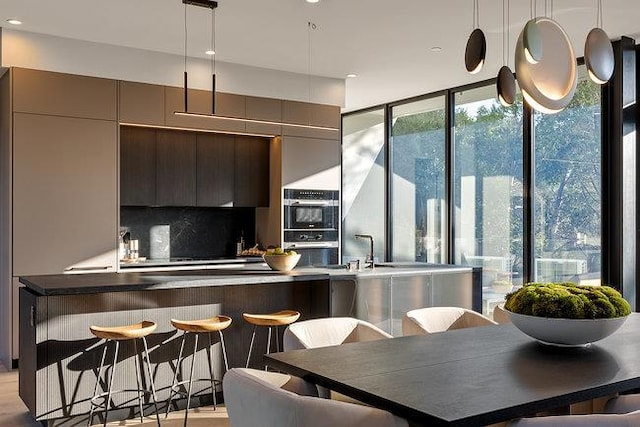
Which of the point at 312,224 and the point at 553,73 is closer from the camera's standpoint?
the point at 553,73

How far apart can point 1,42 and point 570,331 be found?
15.9 feet

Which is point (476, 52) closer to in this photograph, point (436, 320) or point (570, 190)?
point (436, 320)

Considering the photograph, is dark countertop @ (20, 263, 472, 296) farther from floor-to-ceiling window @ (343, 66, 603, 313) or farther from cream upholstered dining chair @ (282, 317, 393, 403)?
floor-to-ceiling window @ (343, 66, 603, 313)

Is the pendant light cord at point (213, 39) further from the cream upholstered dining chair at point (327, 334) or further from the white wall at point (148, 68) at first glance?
the cream upholstered dining chair at point (327, 334)

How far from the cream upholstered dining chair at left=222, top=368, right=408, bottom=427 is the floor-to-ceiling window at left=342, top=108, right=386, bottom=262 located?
20.5ft

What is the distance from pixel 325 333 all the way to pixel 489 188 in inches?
169

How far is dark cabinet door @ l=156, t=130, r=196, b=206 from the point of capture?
6383 mm

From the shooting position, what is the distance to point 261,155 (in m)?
7.00

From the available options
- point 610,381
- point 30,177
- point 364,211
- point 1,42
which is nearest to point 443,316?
point 610,381

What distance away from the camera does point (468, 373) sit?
2096 mm

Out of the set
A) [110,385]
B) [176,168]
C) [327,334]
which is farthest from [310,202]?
[327,334]

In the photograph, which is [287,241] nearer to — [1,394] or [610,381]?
[1,394]

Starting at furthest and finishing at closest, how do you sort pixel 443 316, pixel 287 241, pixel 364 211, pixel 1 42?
pixel 364 211 → pixel 287 241 → pixel 1 42 → pixel 443 316

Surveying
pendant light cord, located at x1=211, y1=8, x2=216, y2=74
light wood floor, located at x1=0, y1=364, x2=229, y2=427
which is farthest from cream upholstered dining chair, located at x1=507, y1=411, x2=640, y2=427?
pendant light cord, located at x1=211, y1=8, x2=216, y2=74
